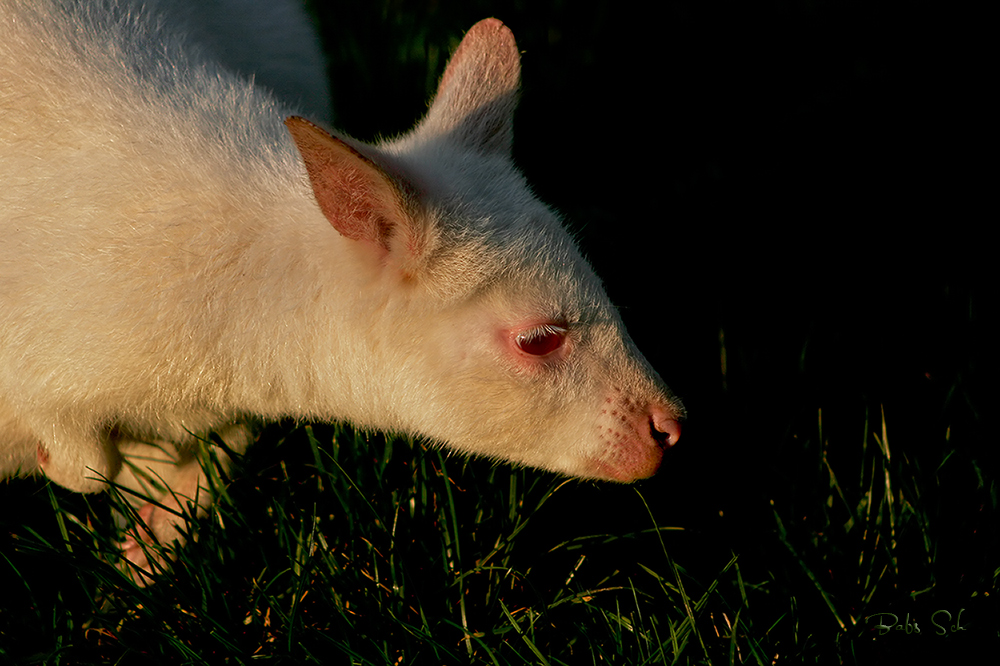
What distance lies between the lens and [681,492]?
3459 mm

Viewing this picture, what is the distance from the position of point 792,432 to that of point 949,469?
56 cm

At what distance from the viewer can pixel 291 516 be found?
3158 millimetres

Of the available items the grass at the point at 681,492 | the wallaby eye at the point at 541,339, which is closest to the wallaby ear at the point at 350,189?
the wallaby eye at the point at 541,339

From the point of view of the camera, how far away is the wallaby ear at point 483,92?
3092 millimetres

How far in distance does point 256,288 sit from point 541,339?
83cm

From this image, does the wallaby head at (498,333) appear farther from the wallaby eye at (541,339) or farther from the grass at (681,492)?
the grass at (681,492)

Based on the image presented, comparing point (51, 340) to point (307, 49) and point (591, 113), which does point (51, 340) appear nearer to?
point (307, 49)

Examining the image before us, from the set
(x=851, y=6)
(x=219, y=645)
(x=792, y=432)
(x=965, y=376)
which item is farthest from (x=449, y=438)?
(x=851, y=6)

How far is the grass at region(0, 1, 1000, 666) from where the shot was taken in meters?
2.80

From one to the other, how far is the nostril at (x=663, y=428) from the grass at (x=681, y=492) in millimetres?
311
